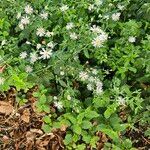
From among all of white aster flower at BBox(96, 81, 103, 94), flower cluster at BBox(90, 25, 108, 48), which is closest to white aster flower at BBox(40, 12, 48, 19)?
flower cluster at BBox(90, 25, 108, 48)

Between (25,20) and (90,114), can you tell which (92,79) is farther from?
(25,20)

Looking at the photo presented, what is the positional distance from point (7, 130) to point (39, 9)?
3.27 ft

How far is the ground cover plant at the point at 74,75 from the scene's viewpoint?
10.7 ft

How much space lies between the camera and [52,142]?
3.42 m

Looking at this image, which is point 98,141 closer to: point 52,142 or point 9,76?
point 52,142

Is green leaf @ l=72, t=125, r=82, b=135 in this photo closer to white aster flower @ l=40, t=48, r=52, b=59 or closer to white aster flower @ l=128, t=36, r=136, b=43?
white aster flower @ l=40, t=48, r=52, b=59

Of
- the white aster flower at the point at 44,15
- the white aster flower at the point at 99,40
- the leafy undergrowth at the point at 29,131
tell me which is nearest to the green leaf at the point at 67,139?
the leafy undergrowth at the point at 29,131

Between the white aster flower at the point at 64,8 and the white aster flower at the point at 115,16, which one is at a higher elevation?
the white aster flower at the point at 64,8

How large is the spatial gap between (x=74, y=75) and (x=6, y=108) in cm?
61

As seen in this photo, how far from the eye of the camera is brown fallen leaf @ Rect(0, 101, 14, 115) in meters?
3.51

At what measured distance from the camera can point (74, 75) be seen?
337cm

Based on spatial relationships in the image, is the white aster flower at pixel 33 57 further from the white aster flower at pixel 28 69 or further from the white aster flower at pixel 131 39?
the white aster flower at pixel 131 39

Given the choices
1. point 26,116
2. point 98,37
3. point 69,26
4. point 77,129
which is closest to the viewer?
point 77,129

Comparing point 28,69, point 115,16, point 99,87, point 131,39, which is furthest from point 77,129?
point 115,16
